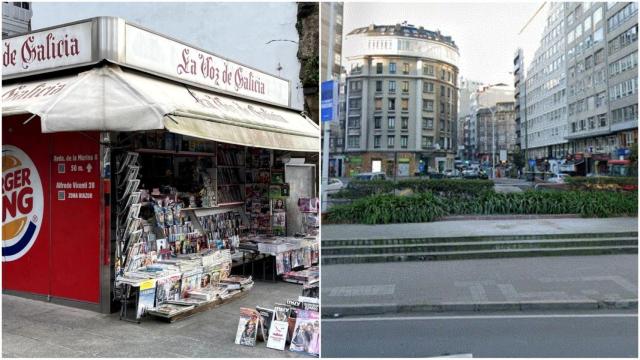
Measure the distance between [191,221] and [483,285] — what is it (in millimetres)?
4691

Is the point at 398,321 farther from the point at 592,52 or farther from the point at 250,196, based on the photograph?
the point at 592,52

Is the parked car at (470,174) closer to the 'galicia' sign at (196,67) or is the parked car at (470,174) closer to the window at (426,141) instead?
the window at (426,141)

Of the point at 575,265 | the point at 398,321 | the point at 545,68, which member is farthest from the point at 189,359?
the point at 545,68

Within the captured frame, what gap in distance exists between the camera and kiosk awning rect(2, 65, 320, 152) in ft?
15.7

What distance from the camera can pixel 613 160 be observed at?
19.9 m

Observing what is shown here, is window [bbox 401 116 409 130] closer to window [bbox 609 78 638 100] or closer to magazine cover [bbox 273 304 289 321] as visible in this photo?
magazine cover [bbox 273 304 289 321]

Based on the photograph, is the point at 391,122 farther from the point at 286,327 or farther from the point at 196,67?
the point at 286,327

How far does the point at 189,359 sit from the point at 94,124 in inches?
91.6

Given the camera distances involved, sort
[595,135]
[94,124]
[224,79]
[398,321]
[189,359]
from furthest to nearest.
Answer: [595,135] → [224,79] → [398,321] → [94,124] → [189,359]

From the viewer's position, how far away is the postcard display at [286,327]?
4598mm

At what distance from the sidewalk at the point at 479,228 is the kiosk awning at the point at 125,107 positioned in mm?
5928

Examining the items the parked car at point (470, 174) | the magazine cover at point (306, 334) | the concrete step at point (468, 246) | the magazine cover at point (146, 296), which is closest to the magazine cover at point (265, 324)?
the magazine cover at point (306, 334)

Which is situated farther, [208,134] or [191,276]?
[191,276]

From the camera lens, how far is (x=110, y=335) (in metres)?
5.09
